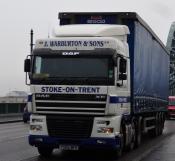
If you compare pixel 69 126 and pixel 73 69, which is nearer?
pixel 69 126

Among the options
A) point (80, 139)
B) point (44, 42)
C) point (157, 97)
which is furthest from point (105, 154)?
point (157, 97)

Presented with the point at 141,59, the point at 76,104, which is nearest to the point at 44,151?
the point at 76,104

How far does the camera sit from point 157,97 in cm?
2595

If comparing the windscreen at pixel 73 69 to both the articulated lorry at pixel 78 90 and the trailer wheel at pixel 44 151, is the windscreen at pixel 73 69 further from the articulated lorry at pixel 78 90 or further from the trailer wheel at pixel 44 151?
the trailer wheel at pixel 44 151

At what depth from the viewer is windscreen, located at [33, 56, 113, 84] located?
1579cm

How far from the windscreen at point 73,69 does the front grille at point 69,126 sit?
913 mm

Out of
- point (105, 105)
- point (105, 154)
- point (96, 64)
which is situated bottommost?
point (105, 154)

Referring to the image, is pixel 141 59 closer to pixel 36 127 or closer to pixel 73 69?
pixel 73 69

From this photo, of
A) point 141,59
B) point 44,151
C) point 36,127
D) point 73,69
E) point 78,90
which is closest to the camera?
point 78,90

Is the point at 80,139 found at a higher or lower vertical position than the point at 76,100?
lower

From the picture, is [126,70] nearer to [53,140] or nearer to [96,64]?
[96,64]

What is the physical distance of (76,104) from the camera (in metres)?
15.7

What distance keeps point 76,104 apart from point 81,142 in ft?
3.05

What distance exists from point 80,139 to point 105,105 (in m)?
1.02
